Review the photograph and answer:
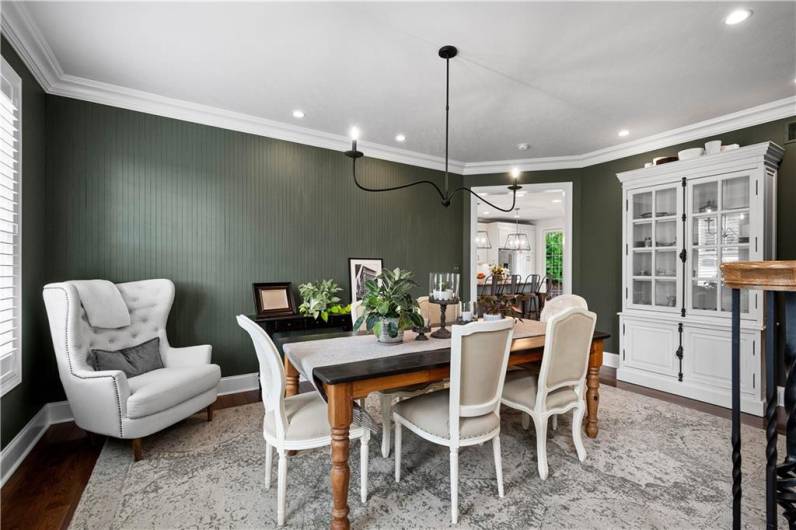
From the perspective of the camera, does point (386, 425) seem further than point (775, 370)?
Yes

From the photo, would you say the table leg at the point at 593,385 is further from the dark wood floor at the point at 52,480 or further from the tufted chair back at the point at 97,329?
the tufted chair back at the point at 97,329

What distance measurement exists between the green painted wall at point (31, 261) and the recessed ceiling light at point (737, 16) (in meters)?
4.29

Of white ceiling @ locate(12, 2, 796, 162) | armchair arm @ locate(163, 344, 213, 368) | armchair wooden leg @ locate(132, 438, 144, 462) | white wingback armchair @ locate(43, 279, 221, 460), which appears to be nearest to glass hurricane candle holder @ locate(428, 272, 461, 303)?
white ceiling @ locate(12, 2, 796, 162)

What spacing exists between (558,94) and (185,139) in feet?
10.9

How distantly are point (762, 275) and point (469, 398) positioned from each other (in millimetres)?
1278

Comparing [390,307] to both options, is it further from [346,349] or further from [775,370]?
[775,370]

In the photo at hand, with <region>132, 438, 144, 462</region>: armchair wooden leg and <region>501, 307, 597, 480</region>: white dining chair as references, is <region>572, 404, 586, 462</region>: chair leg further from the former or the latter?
<region>132, 438, 144, 462</region>: armchair wooden leg

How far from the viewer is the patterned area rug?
1.87 metres

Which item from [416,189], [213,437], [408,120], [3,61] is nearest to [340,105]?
[408,120]

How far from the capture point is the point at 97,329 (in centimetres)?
274

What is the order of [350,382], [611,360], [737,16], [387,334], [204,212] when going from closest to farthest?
[350,382], [737,16], [387,334], [204,212], [611,360]

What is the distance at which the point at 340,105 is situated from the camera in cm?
338

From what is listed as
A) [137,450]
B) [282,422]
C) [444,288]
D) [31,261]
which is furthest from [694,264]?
[31,261]

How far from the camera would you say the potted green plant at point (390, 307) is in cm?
226
